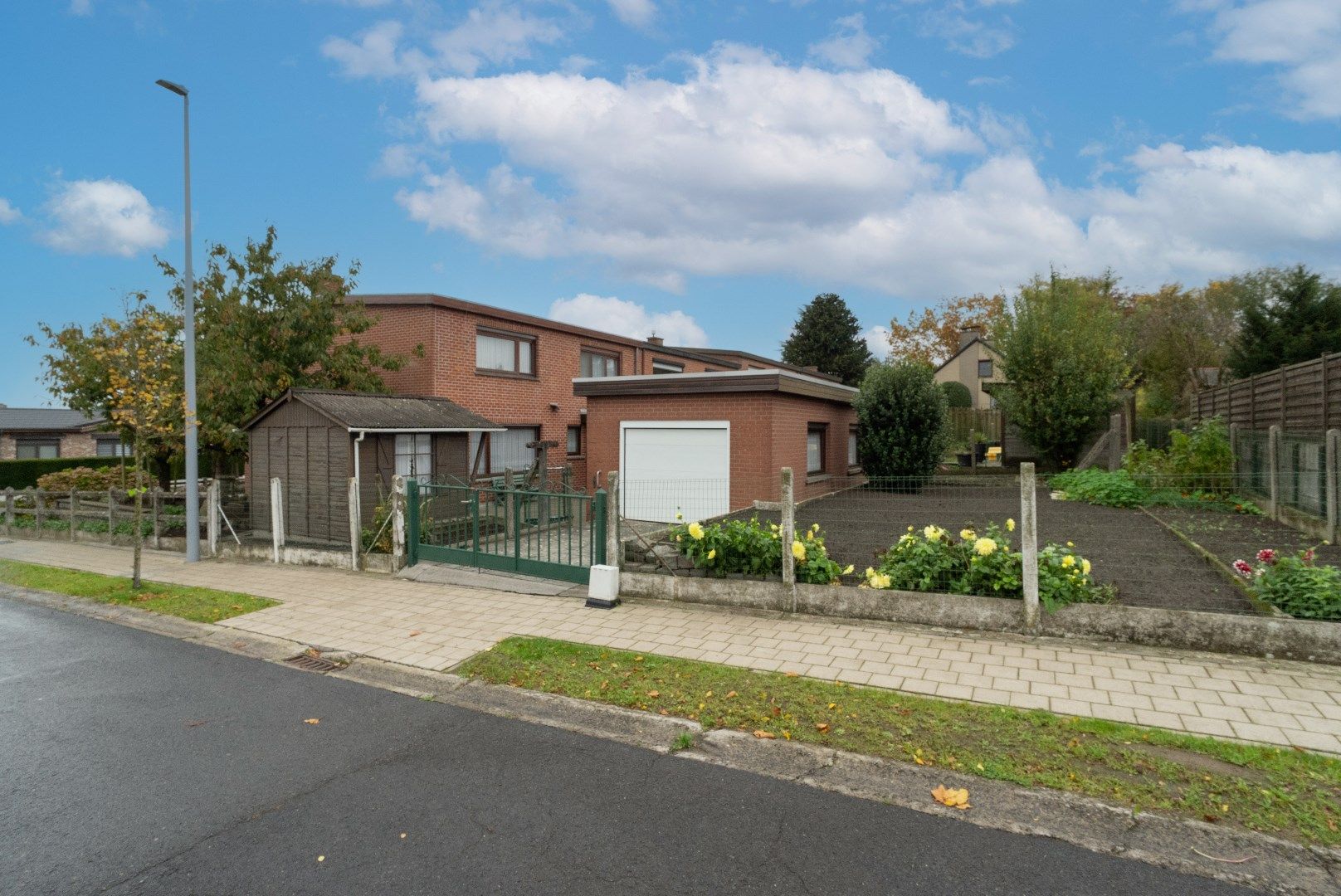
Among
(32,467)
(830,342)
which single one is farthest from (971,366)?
(32,467)

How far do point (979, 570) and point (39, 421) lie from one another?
48.1m

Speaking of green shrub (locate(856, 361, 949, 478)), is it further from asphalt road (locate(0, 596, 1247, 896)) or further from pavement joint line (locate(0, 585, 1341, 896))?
asphalt road (locate(0, 596, 1247, 896))

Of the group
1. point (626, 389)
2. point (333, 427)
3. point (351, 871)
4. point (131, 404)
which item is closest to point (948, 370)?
point (626, 389)

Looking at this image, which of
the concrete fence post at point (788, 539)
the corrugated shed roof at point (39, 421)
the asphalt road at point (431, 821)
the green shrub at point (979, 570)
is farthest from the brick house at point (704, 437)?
the corrugated shed roof at point (39, 421)

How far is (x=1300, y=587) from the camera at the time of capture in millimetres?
6363

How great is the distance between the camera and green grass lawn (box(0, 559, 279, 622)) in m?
9.50

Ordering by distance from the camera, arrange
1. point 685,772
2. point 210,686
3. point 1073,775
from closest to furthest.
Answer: point 1073,775, point 685,772, point 210,686

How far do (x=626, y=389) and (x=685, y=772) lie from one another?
11.8 meters

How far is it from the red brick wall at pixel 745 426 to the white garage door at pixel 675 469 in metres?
0.19

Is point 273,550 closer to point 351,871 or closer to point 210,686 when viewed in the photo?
point 210,686

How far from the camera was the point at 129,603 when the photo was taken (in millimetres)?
10203

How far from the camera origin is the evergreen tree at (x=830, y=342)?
1812 inches

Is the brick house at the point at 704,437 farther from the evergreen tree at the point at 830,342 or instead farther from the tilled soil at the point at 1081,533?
the evergreen tree at the point at 830,342

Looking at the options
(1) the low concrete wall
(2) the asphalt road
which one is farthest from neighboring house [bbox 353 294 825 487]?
(2) the asphalt road
